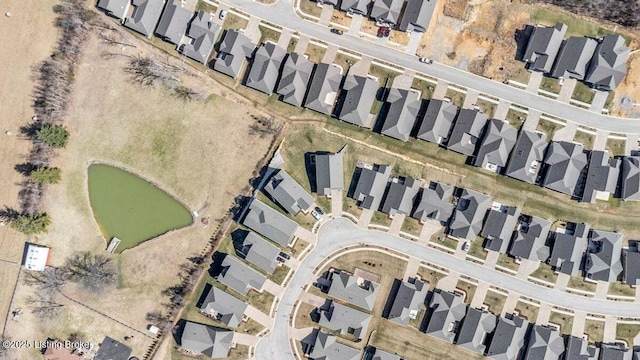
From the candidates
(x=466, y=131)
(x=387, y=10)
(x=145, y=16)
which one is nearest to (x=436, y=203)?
(x=466, y=131)

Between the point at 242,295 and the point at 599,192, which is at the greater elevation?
the point at 599,192

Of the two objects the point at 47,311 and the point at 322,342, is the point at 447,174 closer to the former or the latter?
the point at 322,342

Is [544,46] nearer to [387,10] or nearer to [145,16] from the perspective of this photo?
[387,10]

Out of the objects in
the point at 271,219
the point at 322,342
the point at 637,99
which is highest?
the point at 637,99

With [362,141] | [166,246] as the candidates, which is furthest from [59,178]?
[362,141]

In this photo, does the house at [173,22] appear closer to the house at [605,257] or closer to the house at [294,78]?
the house at [294,78]

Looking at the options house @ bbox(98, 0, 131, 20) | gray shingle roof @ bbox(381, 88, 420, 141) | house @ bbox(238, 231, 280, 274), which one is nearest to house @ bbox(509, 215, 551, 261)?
gray shingle roof @ bbox(381, 88, 420, 141)
